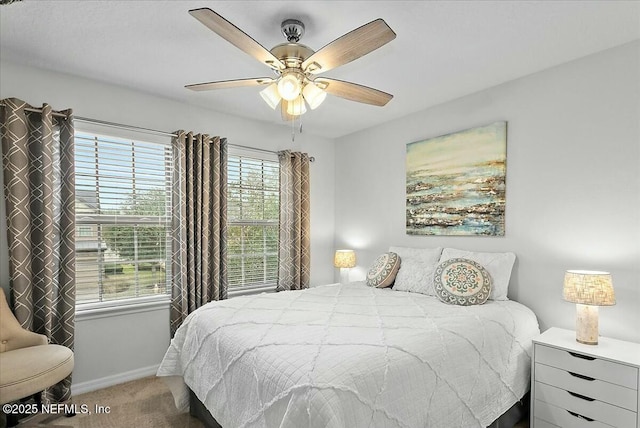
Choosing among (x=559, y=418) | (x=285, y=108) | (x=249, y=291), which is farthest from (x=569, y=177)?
(x=249, y=291)

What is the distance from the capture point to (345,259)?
3996 mm

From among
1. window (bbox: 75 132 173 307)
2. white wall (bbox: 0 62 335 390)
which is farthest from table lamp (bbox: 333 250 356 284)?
window (bbox: 75 132 173 307)

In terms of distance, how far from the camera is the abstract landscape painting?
9.48 ft

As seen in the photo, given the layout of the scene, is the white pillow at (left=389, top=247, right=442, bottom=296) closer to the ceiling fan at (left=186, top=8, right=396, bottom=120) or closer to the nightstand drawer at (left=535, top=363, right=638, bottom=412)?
the nightstand drawer at (left=535, top=363, right=638, bottom=412)

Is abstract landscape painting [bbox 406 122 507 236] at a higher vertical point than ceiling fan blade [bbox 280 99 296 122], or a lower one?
lower

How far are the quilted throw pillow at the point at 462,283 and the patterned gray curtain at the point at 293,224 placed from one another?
1.72m

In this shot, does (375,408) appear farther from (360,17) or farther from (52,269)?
(52,269)

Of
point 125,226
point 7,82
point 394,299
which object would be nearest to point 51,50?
point 7,82

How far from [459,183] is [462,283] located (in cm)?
102

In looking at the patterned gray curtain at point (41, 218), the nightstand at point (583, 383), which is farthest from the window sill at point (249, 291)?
the nightstand at point (583, 383)

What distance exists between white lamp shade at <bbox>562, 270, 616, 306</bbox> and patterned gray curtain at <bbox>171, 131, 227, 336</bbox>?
9.49 ft

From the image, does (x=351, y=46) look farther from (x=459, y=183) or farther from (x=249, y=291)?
(x=249, y=291)

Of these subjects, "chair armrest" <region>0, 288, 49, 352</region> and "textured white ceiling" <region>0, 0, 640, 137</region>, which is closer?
"textured white ceiling" <region>0, 0, 640, 137</region>

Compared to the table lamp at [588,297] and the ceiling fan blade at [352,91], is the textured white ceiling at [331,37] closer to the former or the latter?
the ceiling fan blade at [352,91]
